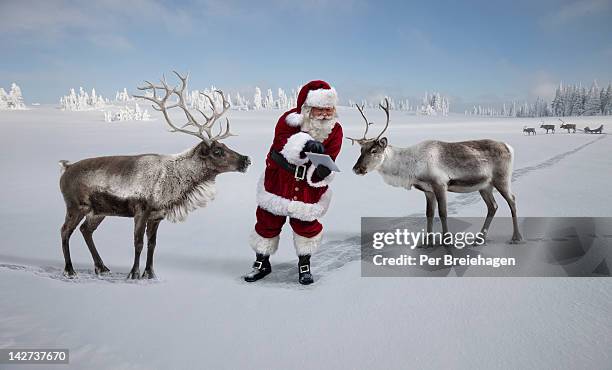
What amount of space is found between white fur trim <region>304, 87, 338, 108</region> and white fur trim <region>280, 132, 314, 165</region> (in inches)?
10.0

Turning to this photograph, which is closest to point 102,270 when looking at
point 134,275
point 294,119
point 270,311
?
point 134,275

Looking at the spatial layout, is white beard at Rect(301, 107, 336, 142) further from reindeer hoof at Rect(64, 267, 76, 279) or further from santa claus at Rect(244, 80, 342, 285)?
reindeer hoof at Rect(64, 267, 76, 279)

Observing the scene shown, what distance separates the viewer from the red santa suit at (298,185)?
3203 mm

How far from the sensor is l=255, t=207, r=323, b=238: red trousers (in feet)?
10.9

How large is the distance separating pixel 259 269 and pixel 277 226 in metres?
0.39

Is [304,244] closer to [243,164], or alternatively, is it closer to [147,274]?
[243,164]

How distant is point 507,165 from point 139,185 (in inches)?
136

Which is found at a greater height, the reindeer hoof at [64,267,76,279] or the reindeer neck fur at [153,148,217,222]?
the reindeer neck fur at [153,148,217,222]

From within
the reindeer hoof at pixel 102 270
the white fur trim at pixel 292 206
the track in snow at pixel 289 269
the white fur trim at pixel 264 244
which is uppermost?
the white fur trim at pixel 292 206

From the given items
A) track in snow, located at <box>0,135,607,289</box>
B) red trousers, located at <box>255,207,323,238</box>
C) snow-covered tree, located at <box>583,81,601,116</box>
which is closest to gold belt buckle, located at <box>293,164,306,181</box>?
red trousers, located at <box>255,207,323,238</box>

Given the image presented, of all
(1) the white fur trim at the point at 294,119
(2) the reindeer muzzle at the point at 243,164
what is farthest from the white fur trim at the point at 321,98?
(2) the reindeer muzzle at the point at 243,164

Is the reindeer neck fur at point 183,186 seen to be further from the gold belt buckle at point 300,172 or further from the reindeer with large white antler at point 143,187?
the gold belt buckle at point 300,172

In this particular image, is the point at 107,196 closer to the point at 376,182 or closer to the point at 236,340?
the point at 236,340

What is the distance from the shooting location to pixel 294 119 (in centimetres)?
332
